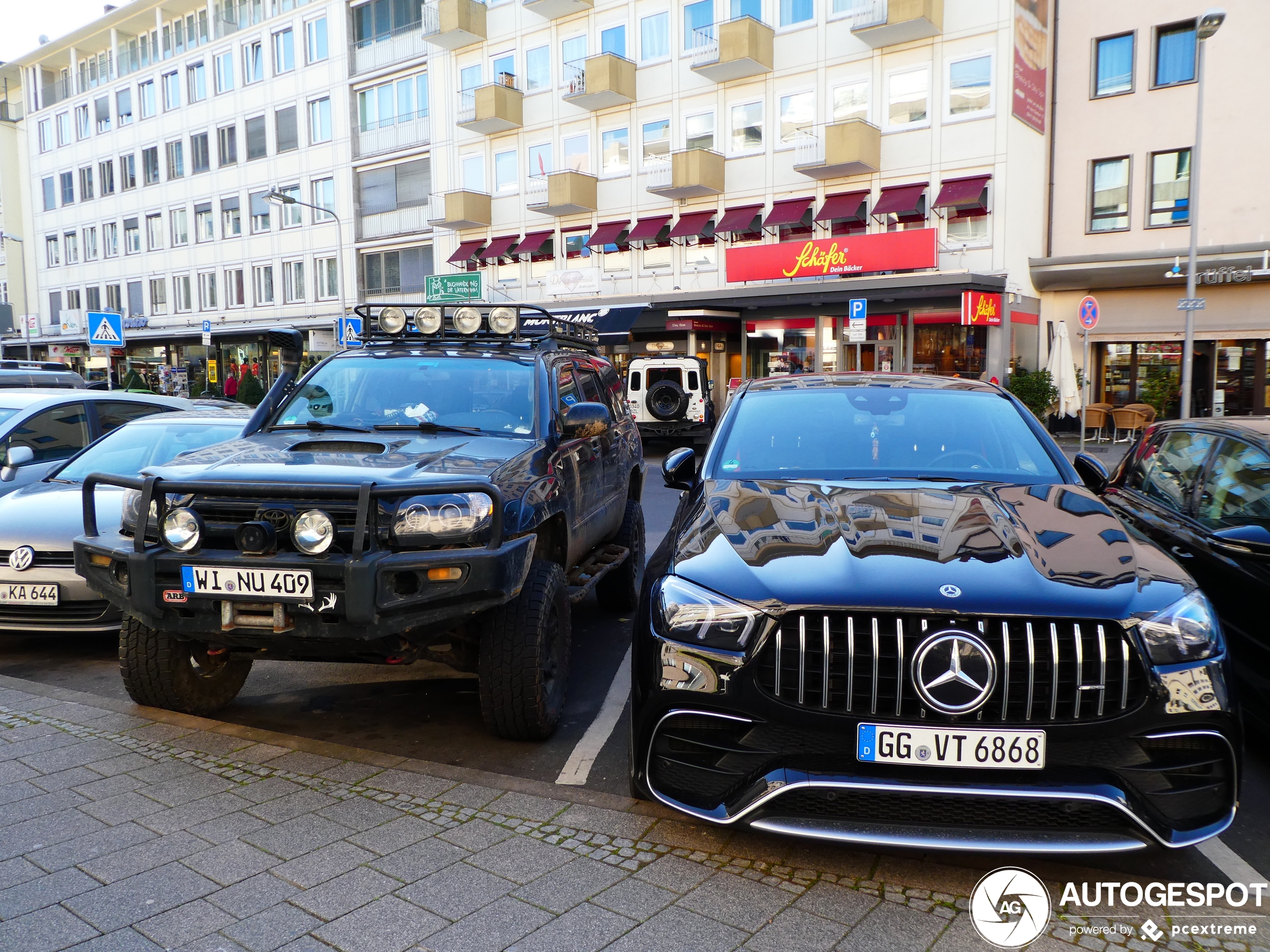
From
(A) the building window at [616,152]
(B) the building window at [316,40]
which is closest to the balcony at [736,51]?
(A) the building window at [616,152]

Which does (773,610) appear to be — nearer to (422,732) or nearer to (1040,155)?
(422,732)

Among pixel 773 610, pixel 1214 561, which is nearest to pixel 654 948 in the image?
pixel 773 610

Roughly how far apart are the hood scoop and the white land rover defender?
15908 mm

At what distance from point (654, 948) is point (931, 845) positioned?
82 cm

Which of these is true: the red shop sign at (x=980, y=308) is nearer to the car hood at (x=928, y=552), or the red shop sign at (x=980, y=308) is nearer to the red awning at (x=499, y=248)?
the red awning at (x=499, y=248)

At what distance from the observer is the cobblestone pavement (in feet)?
8.93

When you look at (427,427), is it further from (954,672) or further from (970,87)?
(970,87)

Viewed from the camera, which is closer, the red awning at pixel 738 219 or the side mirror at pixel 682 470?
the side mirror at pixel 682 470

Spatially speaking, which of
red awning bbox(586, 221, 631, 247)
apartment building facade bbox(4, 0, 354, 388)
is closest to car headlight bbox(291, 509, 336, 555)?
red awning bbox(586, 221, 631, 247)

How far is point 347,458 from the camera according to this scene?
4172 millimetres

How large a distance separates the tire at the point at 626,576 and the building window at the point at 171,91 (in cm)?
4599

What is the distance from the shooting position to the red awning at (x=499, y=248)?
34094mm

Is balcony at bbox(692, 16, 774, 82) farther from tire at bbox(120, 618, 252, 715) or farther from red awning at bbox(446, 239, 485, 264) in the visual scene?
tire at bbox(120, 618, 252, 715)

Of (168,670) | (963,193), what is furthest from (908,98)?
(168,670)
